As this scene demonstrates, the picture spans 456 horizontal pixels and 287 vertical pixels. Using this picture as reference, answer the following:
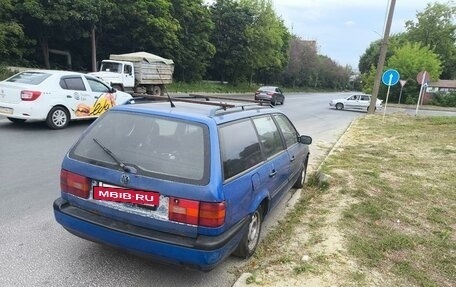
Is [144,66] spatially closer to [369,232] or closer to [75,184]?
[369,232]

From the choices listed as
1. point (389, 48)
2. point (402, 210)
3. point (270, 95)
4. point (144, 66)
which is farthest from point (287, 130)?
point (389, 48)

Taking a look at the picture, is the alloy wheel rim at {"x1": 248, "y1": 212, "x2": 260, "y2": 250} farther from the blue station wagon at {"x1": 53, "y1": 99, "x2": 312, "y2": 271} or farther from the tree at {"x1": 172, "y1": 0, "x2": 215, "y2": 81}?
the tree at {"x1": 172, "y1": 0, "x2": 215, "y2": 81}

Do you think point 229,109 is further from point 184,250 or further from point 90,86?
point 90,86

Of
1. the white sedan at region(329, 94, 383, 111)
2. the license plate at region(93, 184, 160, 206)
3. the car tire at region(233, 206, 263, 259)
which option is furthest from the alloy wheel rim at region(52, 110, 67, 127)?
the white sedan at region(329, 94, 383, 111)

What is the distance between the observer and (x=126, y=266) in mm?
3350

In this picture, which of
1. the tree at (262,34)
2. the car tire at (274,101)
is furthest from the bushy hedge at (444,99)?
the car tire at (274,101)

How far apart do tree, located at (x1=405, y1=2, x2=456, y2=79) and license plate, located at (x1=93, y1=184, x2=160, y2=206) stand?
66426 mm

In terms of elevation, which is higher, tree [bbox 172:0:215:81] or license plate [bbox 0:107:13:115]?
tree [bbox 172:0:215:81]

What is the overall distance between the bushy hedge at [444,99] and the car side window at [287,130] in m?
43.8

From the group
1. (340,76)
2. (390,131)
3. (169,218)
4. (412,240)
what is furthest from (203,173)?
(340,76)

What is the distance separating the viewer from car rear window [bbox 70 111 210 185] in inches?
115

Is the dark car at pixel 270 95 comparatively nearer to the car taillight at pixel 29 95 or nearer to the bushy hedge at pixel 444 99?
the car taillight at pixel 29 95

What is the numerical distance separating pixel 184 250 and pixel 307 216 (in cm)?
254

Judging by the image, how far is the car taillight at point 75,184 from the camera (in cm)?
315
